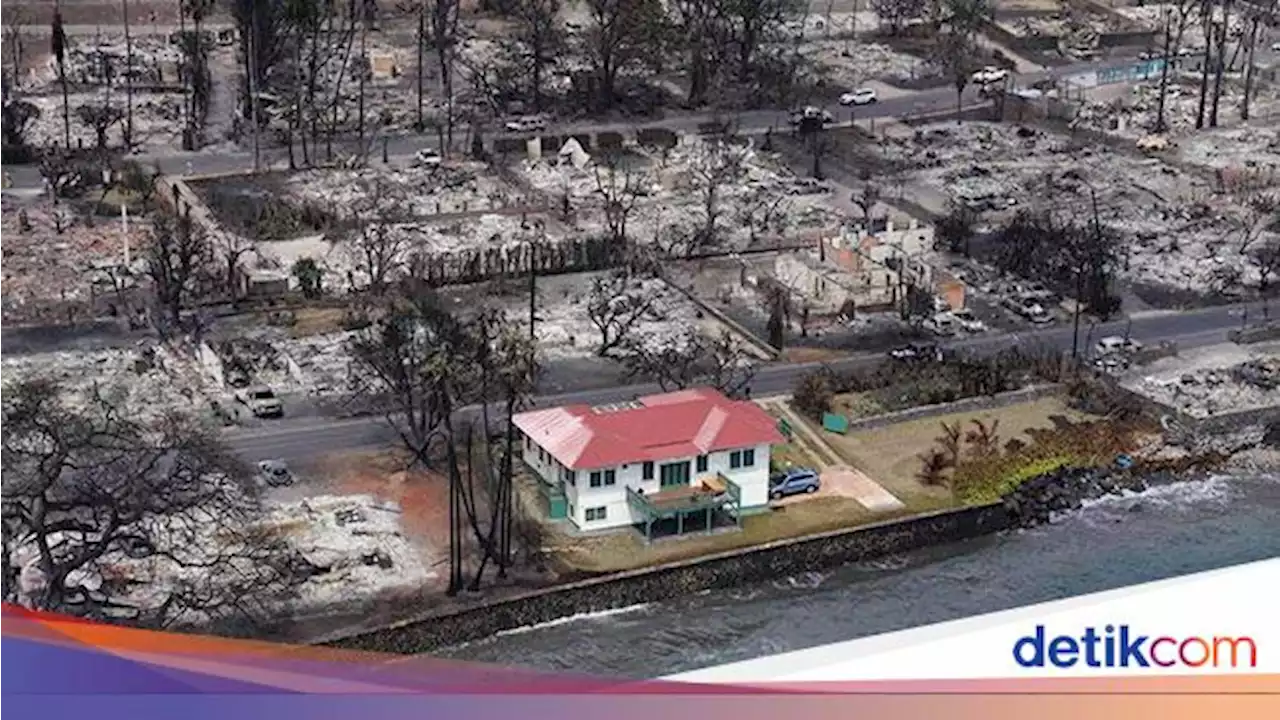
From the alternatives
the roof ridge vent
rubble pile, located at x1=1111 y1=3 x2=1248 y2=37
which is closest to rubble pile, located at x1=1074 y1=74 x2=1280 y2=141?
rubble pile, located at x1=1111 y1=3 x2=1248 y2=37

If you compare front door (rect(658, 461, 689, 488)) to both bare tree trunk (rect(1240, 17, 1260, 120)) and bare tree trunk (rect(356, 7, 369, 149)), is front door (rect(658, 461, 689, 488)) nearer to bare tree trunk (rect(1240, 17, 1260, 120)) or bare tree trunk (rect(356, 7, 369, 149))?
bare tree trunk (rect(356, 7, 369, 149))

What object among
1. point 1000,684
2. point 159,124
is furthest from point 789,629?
point 159,124

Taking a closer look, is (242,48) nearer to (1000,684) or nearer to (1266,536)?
(1266,536)

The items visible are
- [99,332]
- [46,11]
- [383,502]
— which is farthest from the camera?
[46,11]

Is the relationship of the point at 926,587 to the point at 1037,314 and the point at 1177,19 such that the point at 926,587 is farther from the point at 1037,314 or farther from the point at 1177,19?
the point at 1177,19

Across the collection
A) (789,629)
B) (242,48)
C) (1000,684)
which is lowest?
(789,629)

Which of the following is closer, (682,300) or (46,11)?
(682,300)
